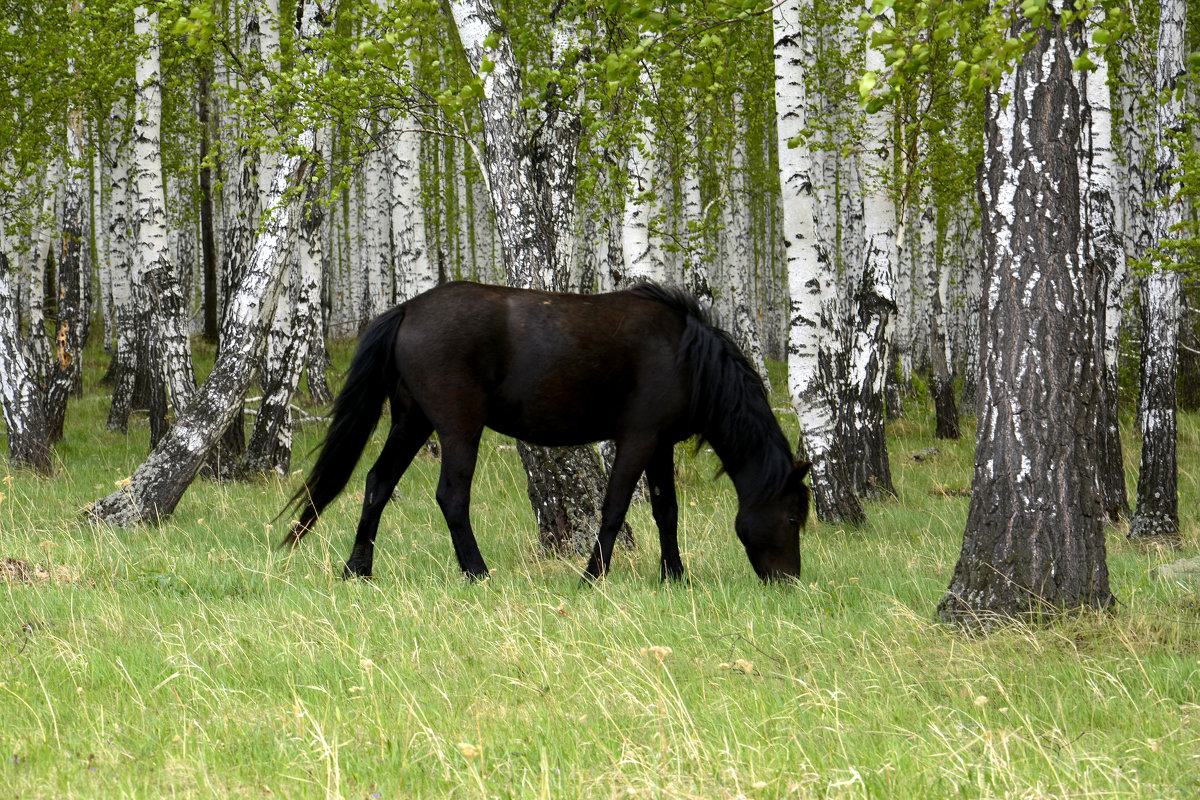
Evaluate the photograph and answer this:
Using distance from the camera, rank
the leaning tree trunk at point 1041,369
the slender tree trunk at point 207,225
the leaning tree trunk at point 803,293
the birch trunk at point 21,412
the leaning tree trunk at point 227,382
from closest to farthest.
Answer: the leaning tree trunk at point 1041,369 → the leaning tree trunk at point 227,382 → the leaning tree trunk at point 803,293 → the birch trunk at point 21,412 → the slender tree trunk at point 207,225

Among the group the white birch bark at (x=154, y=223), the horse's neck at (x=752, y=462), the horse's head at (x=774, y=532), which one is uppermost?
the white birch bark at (x=154, y=223)

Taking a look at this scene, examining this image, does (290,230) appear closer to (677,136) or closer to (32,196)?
(677,136)

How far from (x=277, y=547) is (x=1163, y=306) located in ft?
25.0

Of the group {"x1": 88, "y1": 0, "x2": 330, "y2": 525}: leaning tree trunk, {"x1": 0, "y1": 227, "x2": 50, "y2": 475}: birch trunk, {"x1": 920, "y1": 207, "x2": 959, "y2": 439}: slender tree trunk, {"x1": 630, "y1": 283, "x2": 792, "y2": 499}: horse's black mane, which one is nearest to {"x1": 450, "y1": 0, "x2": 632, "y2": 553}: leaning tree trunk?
{"x1": 630, "y1": 283, "x2": 792, "y2": 499}: horse's black mane

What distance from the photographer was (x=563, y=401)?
648 centimetres

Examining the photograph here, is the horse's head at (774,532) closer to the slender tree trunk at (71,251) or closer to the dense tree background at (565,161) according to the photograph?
the dense tree background at (565,161)

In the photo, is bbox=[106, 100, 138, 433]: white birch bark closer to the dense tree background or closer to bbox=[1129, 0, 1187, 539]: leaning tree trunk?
the dense tree background

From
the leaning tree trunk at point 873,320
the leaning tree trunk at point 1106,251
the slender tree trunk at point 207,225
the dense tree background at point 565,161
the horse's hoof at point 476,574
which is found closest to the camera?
the dense tree background at point 565,161

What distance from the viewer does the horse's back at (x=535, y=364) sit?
6.36 metres

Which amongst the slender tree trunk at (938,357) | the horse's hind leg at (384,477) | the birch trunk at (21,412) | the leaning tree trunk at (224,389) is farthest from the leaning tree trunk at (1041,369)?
the slender tree trunk at (938,357)

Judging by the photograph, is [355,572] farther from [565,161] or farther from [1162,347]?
[1162,347]

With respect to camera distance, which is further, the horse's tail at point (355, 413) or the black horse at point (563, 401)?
the horse's tail at point (355, 413)

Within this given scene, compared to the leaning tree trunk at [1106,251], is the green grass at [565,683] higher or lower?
lower

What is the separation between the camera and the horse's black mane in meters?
6.46
